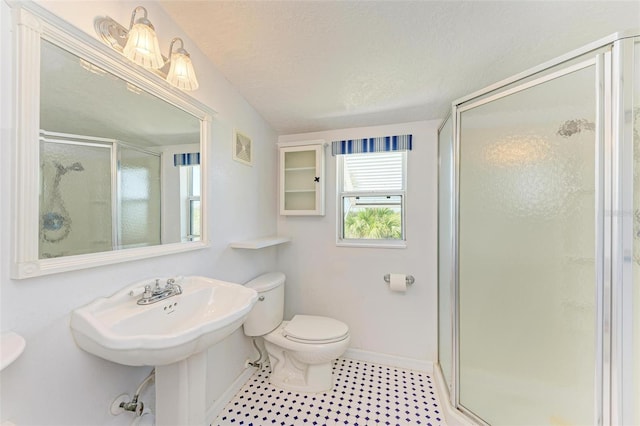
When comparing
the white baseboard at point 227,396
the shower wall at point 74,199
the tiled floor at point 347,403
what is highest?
the shower wall at point 74,199

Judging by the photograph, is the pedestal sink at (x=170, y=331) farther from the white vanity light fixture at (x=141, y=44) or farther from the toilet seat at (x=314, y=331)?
the white vanity light fixture at (x=141, y=44)

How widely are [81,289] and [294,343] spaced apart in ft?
3.93

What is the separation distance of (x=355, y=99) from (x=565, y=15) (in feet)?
3.43

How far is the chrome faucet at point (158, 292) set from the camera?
0.97 metres

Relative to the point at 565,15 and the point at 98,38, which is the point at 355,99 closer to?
the point at 565,15

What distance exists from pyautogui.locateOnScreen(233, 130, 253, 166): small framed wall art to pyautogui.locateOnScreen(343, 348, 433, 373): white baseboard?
179cm

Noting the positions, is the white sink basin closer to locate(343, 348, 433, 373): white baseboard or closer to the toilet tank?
the toilet tank

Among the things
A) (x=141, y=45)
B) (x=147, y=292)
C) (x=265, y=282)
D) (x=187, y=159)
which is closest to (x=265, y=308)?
(x=265, y=282)

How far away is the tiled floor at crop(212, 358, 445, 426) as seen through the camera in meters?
1.38

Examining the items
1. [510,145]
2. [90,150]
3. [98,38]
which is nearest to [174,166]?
[90,150]

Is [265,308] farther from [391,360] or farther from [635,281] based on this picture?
[635,281]

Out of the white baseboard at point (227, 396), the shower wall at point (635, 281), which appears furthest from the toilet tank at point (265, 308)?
the shower wall at point (635, 281)

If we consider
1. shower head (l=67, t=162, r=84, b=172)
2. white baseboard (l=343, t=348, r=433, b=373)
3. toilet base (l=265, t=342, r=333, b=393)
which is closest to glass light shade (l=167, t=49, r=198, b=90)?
shower head (l=67, t=162, r=84, b=172)

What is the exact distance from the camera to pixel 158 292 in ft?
3.33
